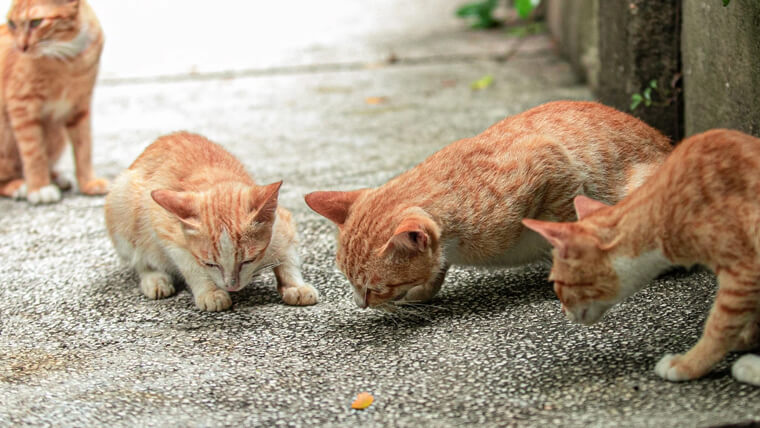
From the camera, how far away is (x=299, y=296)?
3.14 m

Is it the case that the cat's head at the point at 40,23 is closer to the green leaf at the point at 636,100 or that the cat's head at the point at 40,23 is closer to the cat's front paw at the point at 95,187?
the cat's front paw at the point at 95,187

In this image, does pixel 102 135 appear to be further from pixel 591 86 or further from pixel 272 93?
pixel 591 86

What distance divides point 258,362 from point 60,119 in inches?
102

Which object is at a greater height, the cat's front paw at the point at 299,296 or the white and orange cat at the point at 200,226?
the white and orange cat at the point at 200,226

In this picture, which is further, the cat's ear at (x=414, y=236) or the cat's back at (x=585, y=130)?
the cat's back at (x=585, y=130)

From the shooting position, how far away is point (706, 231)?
2207 mm

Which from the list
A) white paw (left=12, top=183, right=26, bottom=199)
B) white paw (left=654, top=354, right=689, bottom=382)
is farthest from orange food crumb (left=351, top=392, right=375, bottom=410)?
white paw (left=12, top=183, right=26, bottom=199)

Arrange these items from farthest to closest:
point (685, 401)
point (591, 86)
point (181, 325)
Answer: point (591, 86)
point (181, 325)
point (685, 401)

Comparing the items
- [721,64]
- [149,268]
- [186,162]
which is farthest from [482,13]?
[149,268]

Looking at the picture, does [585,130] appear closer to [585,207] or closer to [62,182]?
[585,207]

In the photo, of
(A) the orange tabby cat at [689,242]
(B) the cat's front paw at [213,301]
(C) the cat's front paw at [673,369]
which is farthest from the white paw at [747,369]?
(B) the cat's front paw at [213,301]

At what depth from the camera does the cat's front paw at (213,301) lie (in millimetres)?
3137

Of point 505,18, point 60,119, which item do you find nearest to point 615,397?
point 60,119

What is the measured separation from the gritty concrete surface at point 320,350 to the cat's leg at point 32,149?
0.09 meters
